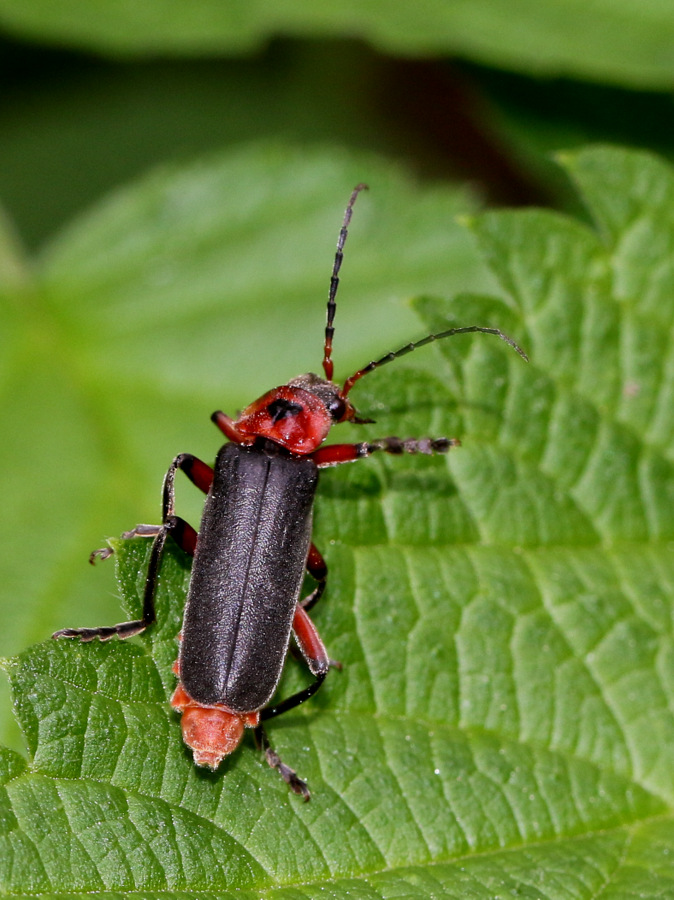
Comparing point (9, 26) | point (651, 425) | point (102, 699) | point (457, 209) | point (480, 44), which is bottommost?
point (102, 699)

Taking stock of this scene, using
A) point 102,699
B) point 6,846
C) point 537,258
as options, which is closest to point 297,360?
point 537,258

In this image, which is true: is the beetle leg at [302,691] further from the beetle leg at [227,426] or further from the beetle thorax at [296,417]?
the beetle leg at [227,426]

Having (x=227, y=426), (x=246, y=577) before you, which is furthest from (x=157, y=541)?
(x=227, y=426)

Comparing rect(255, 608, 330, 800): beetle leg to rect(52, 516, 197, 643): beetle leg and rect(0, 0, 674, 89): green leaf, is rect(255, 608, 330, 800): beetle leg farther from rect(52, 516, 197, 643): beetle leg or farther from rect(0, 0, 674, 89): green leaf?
rect(0, 0, 674, 89): green leaf

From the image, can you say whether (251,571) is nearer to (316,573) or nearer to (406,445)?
(316,573)

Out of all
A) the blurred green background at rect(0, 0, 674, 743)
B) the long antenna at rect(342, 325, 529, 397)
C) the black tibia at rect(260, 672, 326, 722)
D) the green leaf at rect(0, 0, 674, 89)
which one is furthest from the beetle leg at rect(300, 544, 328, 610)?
the green leaf at rect(0, 0, 674, 89)

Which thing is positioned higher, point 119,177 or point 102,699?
point 119,177

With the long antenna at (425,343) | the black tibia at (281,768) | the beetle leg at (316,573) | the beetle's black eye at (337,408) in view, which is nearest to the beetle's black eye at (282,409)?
the beetle's black eye at (337,408)

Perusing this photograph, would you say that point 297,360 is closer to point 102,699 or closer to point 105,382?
point 105,382
